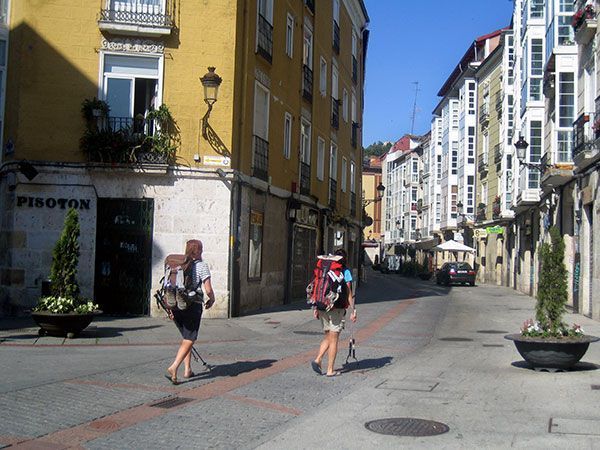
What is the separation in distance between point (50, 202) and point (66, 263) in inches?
173

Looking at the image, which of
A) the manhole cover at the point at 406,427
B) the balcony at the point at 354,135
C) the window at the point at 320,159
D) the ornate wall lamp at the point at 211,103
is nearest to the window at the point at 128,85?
the ornate wall lamp at the point at 211,103

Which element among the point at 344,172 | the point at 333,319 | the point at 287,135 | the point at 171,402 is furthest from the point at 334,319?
the point at 344,172

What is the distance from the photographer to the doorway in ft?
56.6

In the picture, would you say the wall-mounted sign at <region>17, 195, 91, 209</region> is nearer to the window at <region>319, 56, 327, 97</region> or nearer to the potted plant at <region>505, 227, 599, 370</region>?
the potted plant at <region>505, 227, 599, 370</region>

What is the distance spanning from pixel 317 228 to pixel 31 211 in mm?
12353

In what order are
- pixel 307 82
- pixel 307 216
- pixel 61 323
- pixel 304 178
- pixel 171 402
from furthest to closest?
pixel 307 216
pixel 307 82
pixel 304 178
pixel 61 323
pixel 171 402

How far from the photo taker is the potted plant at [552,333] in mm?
10016

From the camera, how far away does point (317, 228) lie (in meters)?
27.2

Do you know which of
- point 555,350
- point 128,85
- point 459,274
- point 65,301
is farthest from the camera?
point 459,274

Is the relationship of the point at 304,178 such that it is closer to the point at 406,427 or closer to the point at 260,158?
the point at 260,158

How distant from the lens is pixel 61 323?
1273cm

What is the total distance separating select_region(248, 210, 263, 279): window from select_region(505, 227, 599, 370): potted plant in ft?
32.0

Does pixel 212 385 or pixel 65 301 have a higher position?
pixel 65 301

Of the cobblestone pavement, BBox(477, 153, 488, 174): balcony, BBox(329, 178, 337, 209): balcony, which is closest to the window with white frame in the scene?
BBox(329, 178, 337, 209): balcony
